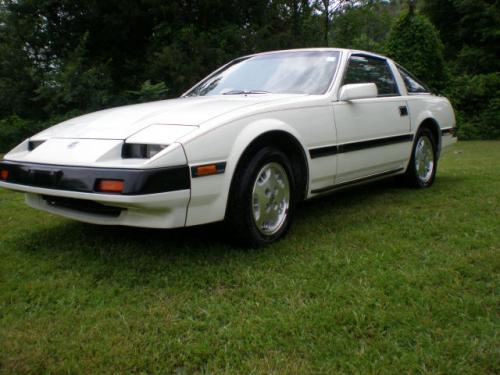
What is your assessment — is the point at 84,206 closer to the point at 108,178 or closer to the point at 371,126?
the point at 108,178

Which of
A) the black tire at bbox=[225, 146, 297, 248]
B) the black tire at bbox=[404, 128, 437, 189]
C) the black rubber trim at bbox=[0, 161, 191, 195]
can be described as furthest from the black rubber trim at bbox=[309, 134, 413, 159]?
the black rubber trim at bbox=[0, 161, 191, 195]

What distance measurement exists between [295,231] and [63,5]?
1360cm

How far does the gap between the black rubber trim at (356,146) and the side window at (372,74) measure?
425 mm

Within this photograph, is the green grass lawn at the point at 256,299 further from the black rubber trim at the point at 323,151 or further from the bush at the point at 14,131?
the bush at the point at 14,131

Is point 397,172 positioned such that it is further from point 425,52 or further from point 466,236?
point 425,52

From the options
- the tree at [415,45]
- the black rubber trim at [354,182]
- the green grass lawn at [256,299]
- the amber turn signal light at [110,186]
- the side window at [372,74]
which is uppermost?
the tree at [415,45]

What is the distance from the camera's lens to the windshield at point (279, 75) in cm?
375

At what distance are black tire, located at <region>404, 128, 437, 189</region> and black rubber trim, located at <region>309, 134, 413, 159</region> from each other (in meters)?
0.25

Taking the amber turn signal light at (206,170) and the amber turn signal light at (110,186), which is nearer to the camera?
the amber turn signal light at (110,186)

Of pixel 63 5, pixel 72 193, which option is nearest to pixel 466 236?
pixel 72 193

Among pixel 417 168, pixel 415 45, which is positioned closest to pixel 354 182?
pixel 417 168

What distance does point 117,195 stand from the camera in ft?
8.11

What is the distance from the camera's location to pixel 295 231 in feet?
11.5

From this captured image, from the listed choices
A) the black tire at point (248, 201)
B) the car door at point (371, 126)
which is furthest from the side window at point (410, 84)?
the black tire at point (248, 201)
